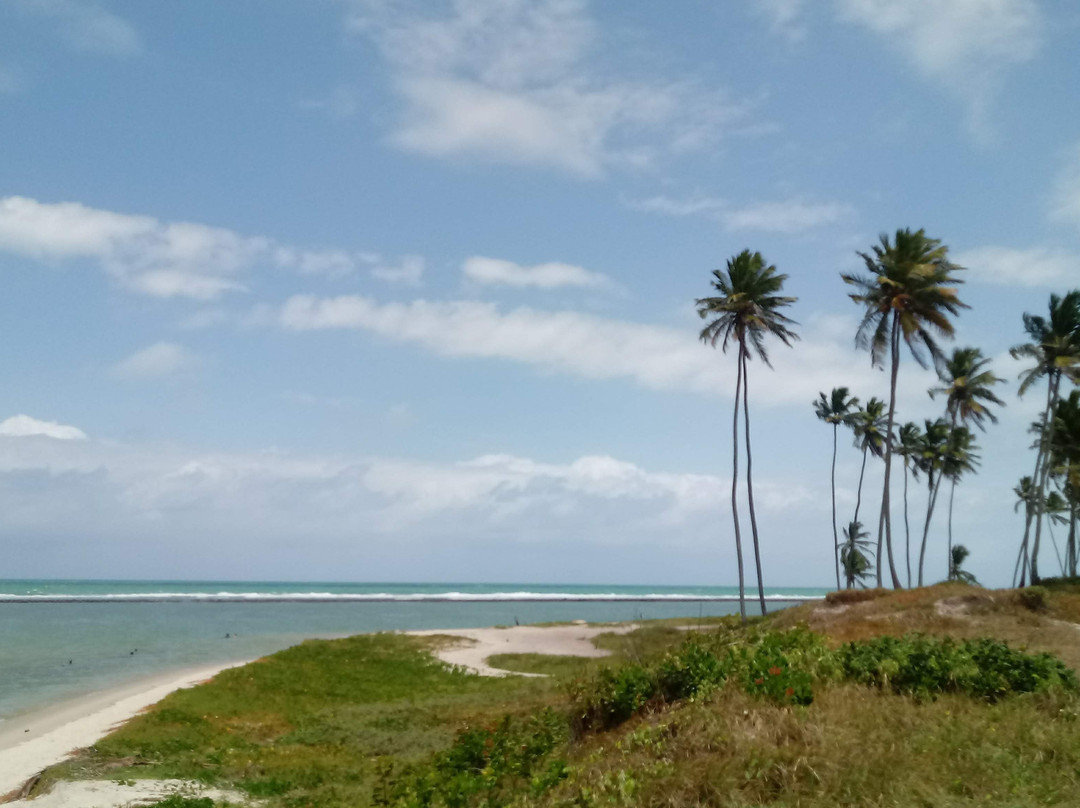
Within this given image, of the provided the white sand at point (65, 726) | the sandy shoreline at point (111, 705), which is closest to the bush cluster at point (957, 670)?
the white sand at point (65, 726)

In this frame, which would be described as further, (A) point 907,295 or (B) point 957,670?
(A) point 907,295

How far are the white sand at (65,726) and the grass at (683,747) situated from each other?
126 cm

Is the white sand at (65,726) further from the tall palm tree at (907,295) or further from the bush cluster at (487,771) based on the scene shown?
the tall palm tree at (907,295)

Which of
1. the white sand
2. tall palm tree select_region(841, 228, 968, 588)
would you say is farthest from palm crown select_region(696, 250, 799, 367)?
the white sand

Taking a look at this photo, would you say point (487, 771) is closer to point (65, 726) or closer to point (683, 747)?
point (683, 747)

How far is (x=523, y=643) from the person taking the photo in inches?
1976

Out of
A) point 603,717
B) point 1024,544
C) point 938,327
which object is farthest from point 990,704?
point 1024,544

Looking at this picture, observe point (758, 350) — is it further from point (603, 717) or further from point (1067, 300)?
point (603, 717)

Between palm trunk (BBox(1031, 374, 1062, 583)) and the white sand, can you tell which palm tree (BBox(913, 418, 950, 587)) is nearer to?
palm trunk (BBox(1031, 374, 1062, 583))

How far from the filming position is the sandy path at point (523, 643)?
4203 centimetres

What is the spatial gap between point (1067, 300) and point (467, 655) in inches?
1569

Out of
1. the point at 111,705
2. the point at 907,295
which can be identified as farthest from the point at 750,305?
the point at 111,705

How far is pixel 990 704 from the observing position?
9297 millimetres

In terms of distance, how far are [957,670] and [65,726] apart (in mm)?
26244
